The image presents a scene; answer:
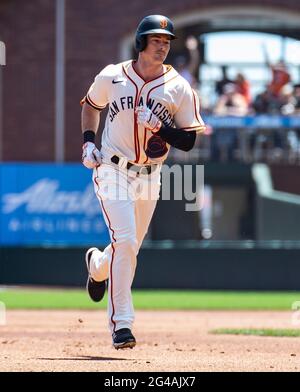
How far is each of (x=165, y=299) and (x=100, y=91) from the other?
25.5ft

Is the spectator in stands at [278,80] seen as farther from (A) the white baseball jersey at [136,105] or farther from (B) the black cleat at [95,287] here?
(A) the white baseball jersey at [136,105]

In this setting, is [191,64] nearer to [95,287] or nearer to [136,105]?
[95,287]

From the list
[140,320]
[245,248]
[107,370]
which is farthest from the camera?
[245,248]

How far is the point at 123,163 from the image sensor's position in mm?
7531

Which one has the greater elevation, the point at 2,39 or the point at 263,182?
the point at 2,39

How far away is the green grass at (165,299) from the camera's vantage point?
13.7 metres

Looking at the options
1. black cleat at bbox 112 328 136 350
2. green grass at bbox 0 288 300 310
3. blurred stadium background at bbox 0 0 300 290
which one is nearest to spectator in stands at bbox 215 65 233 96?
blurred stadium background at bbox 0 0 300 290

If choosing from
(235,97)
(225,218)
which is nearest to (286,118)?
(235,97)

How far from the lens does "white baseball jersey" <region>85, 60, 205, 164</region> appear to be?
748cm

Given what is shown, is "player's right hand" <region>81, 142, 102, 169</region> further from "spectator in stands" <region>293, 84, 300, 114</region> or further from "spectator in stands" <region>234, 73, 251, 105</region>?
"spectator in stands" <region>293, 84, 300, 114</region>

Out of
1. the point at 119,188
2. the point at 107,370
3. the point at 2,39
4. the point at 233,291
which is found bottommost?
the point at 233,291

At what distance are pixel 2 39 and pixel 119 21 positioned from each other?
263 cm

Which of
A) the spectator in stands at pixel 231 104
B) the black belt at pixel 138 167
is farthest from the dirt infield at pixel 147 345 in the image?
the spectator in stands at pixel 231 104

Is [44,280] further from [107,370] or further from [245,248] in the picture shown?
[107,370]
